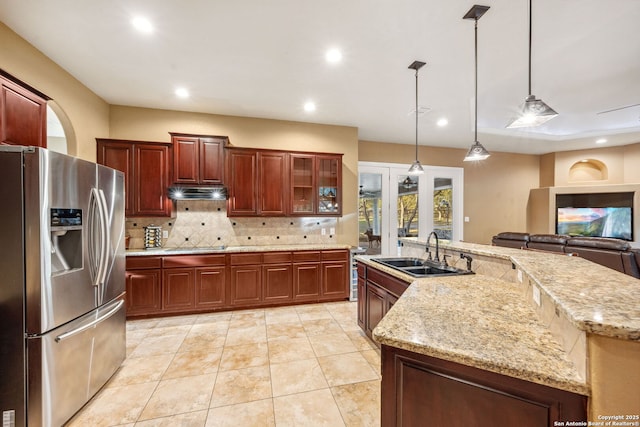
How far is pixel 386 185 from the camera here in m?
5.59

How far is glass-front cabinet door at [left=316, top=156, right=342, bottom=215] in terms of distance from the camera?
4.36 metres

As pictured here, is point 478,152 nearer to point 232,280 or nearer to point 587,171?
point 232,280

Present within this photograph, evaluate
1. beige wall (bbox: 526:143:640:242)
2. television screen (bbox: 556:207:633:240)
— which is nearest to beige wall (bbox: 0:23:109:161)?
beige wall (bbox: 526:143:640:242)

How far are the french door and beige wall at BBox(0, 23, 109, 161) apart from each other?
4.25 meters

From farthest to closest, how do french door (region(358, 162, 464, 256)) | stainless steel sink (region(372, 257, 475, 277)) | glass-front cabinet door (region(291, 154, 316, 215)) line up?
french door (region(358, 162, 464, 256)) → glass-front cabinet door (region(291, 154, 316, 215)) → stainless steel sink (region(372, 257, 475, 277))

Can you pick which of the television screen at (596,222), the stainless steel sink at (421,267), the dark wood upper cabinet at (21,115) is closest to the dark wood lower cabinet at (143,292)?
the dark wood upper cabinet at (21,115)

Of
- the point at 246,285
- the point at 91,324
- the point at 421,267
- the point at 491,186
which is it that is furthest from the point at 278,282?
the point at 491,186

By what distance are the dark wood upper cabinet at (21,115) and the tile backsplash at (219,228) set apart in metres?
1.94

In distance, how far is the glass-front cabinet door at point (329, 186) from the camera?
4.36m

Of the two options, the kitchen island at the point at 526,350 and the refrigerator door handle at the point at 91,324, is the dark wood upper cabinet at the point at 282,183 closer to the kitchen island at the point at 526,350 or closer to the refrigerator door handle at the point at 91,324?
→ the refrigerator door handle at the point at 91,324

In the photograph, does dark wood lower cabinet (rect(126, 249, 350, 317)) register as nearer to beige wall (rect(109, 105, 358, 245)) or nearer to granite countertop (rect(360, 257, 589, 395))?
beige wall (rect(109, 105, 358, 245))

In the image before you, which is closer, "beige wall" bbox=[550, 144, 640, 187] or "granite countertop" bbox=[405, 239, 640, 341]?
"granite countertop" bbox=[405, 239, 640, 341]

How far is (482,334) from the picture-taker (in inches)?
45.3

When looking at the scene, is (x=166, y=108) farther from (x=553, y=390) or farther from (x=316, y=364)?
(x=553, y=390)
